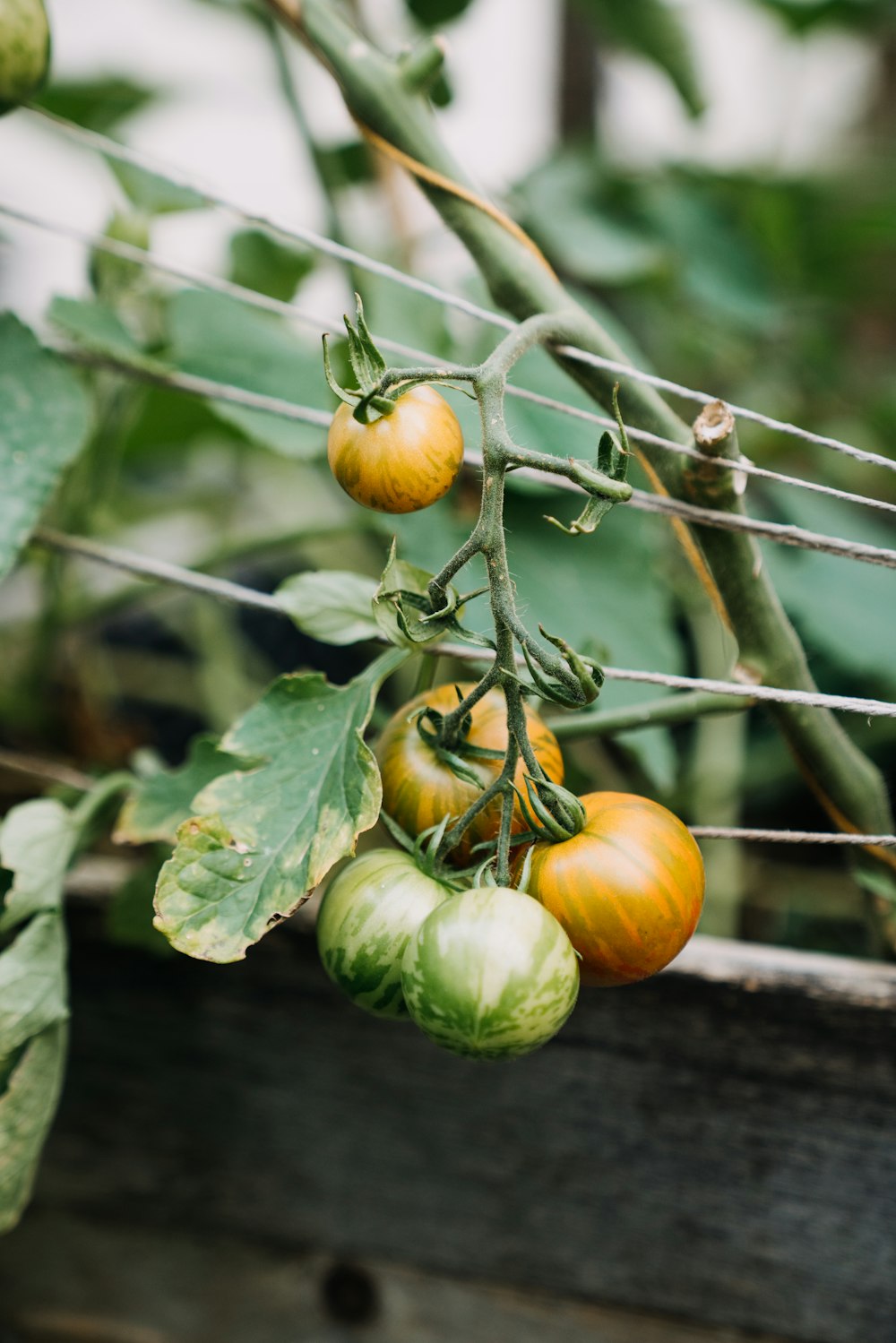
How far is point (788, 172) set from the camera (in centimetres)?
111

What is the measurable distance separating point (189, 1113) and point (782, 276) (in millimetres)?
1094

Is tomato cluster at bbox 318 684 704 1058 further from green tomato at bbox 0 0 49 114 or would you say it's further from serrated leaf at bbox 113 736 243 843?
green tomato at bbox 0 0 49 114

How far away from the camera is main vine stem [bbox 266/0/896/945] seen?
A: 384 mm

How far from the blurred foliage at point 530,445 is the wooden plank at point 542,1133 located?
0.11 m

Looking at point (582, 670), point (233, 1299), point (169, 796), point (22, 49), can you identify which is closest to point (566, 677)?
point (582, 670)

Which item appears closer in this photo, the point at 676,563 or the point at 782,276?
the point at 676,563

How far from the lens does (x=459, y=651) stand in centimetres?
40

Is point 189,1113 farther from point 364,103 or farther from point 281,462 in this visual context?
point 281,462

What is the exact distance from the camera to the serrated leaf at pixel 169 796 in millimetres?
430

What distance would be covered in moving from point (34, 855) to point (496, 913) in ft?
0.85

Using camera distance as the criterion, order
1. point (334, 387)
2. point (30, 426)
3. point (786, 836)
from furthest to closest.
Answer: point (30, 426), point (786, 836), point (334, 387)

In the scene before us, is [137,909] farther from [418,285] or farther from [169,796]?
[418,285]

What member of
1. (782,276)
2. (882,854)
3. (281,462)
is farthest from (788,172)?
(882,854)

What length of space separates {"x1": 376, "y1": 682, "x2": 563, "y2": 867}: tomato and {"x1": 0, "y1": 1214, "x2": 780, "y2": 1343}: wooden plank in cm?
40
